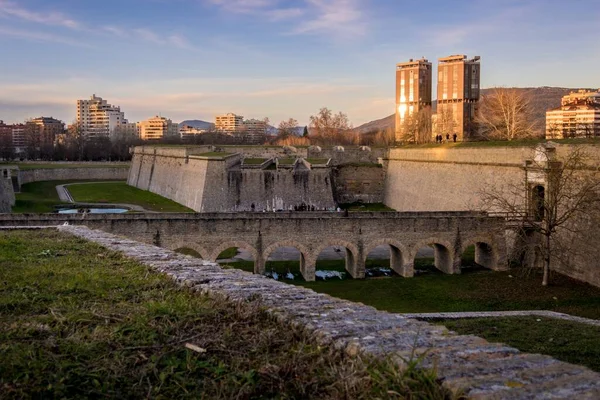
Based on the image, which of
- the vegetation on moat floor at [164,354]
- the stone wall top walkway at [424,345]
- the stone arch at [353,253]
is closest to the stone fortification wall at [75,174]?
the stone arch at [353,253]

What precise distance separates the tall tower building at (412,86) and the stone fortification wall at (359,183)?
4031cm

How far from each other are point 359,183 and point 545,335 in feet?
117

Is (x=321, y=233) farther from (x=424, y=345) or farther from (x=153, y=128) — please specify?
(x=153, y=128)

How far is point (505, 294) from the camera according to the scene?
21766 mm

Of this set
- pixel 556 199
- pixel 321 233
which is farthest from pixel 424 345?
pixel 321 233

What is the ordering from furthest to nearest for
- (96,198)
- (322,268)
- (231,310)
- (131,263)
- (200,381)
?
1. (96,198)
2. (322,268)
3. (131,263)
4. (231,310)
5. (200,381)

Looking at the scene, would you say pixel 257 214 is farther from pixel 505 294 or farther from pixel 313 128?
pixel 313 128

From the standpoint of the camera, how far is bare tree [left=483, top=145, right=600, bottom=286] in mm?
Result: 22594

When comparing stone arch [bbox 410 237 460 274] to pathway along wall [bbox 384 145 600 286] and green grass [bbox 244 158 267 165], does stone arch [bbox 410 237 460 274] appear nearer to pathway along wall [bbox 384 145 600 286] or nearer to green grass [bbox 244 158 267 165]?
pathway along wall [bbox 384 145 600 286]

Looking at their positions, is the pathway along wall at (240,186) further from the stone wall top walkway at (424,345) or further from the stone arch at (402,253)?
the stone wall top walkway at (424,345)

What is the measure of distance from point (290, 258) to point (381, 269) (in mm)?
4229

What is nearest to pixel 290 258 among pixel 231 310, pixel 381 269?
pixel 381 269

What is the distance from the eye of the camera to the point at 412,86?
8750 cm

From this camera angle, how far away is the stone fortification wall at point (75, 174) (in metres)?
61.0
